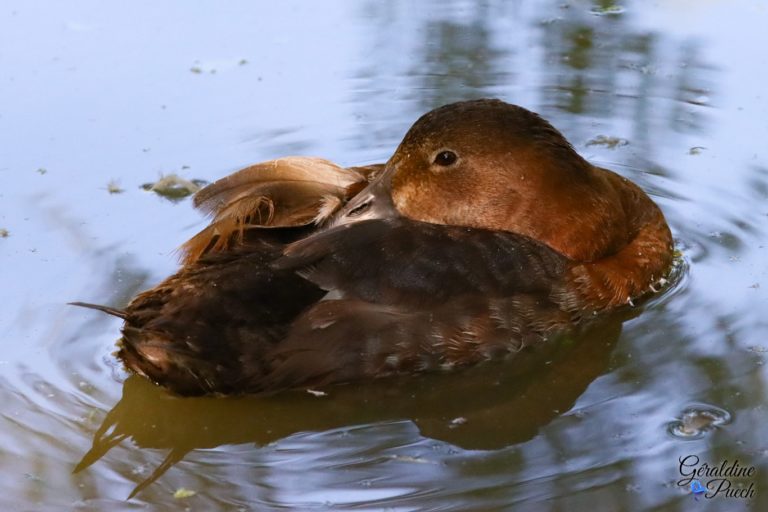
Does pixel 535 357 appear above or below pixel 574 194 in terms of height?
below

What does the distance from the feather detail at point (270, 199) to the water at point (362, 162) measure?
19.2 inches

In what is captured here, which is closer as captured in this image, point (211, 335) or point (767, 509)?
point (767, 509)

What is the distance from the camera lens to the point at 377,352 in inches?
173

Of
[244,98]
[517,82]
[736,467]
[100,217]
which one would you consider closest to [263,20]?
[244,98]

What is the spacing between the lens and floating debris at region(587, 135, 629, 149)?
20.5ft

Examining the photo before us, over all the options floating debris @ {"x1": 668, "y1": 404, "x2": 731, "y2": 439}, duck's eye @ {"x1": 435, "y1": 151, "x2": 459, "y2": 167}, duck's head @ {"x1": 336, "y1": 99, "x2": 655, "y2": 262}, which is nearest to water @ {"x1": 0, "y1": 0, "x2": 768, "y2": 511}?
floating debris @ {"x1": 668, "y1": 404, "x2": 731, "y2": 439}

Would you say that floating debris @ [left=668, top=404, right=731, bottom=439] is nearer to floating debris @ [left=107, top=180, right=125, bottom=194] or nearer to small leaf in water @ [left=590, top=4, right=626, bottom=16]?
floating debris @ [left=107, top=180, right=125, bottom=194]

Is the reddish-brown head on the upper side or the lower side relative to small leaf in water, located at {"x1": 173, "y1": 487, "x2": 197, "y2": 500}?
upper

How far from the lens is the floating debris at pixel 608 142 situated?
6254 mm

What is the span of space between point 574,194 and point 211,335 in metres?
1.52

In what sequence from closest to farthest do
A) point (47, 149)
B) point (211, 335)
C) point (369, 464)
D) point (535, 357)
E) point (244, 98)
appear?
point (369, 464) → point (211, 335) → point (535, 357) → point (47, 149) → point (244, 98)

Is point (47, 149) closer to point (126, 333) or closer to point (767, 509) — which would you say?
point (126, 333)

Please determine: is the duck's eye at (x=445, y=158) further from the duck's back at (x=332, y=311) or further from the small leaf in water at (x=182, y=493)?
the small leaf in water at (x=182, y=493)

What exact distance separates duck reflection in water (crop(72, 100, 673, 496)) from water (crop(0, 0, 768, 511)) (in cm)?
5
